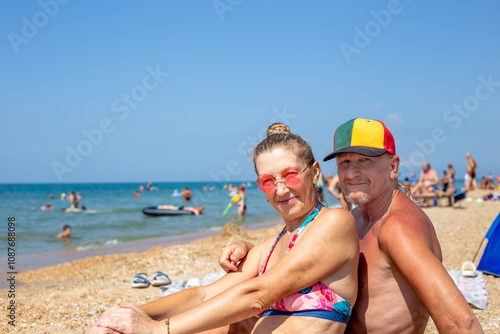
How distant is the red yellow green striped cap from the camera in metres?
2.29

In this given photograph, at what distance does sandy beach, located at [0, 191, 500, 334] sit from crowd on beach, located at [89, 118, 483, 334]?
2007 mm

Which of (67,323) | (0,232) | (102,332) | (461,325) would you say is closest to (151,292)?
(67,323)

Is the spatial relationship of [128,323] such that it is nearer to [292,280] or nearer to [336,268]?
[292,280]

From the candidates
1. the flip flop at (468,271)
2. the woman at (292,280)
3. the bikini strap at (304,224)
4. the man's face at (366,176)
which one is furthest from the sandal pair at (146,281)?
the man's face at (366,176)

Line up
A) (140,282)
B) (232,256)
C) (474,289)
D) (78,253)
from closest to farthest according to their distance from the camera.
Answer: (232,256)
(474,289)
(140,282)
(78,253)

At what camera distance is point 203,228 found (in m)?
16.8

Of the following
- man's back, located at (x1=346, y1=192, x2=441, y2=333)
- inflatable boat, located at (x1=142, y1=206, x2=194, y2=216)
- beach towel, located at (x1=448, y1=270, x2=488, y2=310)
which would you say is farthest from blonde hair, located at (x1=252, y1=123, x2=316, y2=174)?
inflatable boat, located at (x1=142, y1=206, x2=194, y2=216)

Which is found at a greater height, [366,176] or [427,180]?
[427,180]

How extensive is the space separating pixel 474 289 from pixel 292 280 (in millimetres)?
3748

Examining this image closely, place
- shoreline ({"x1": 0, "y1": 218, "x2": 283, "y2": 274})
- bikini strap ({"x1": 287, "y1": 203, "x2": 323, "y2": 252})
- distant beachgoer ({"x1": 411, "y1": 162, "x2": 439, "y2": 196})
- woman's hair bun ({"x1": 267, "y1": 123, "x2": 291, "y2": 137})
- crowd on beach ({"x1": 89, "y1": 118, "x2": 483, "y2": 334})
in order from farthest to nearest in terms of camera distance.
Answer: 1. distant beachgoer ({"x1": 411, "y1": 162, "x2": 439, "y2": 196})
2. shoreline ({"x1": 0, "y1": 218, "x2": 283, "y2": 274})
3. woman's hair bun ({"x1": 267, "y1": 123, "x2": 291, "y2": 137})
4. bikini strap ({"x1": 287, "y1": 203, "x2": 323, "y2": 252})
5. crowd on beach ({"x1": 89, "y1": 118, "x2": 483, "y2": 334})

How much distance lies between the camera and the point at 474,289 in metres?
4.80

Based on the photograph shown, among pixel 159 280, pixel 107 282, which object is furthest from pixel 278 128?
pixel 107 282

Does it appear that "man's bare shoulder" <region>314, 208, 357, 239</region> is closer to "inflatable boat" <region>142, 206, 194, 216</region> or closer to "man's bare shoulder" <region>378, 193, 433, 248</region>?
"man's bare shoulder" <region>378, 193, 433, 248</region>

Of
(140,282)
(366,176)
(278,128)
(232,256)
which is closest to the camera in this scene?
(366,176)
